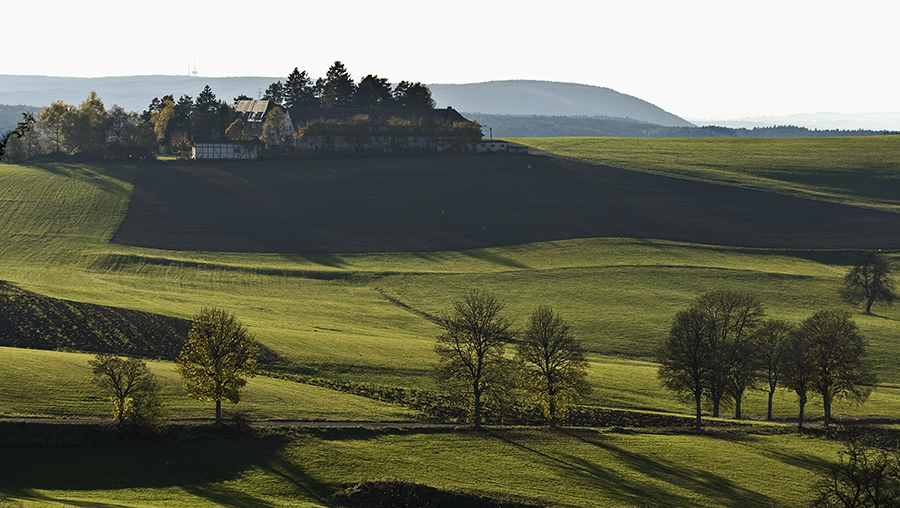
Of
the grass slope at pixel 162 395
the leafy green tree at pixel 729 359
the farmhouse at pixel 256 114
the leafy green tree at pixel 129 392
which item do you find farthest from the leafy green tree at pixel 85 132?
the leafy green tree at pixel 729 359

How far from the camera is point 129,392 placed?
163ft

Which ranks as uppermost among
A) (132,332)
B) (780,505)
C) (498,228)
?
(498,228)

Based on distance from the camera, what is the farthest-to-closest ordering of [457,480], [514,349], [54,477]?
[514,349], [457,480], [54,477]

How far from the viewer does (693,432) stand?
57750mm

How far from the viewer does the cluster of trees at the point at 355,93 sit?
191875 mm

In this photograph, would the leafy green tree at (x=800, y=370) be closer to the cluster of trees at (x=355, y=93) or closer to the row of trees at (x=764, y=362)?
the row of trees at (x=764, y=362)

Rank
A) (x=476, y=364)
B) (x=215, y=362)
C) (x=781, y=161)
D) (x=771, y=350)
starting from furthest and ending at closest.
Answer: (x=781, y=161) → (x=771, y=350) → (x=476, y=364) → (x=215, y=362)

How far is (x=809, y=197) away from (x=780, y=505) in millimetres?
101534

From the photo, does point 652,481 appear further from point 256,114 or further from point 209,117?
point 256,114

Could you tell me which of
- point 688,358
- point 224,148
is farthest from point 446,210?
point 688,358

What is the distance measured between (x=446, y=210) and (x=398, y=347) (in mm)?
59219

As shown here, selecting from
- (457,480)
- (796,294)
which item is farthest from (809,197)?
(457,480)

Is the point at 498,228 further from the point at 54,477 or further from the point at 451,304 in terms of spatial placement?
the point at 54,477

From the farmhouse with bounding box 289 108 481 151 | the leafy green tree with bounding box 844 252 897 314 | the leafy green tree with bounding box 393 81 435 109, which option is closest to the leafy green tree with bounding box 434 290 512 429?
the leafy green tree with bounding box 844 252 897 314
